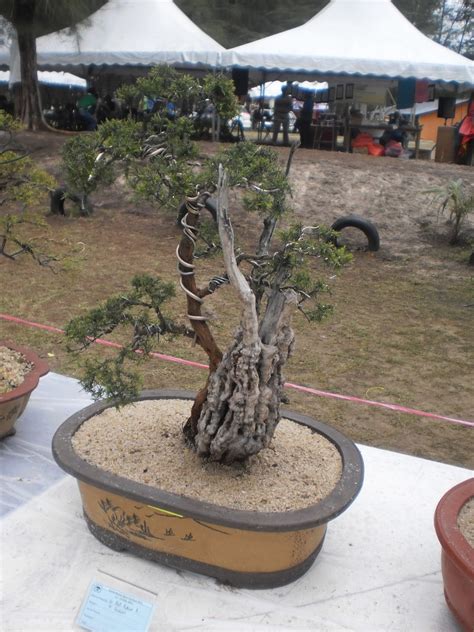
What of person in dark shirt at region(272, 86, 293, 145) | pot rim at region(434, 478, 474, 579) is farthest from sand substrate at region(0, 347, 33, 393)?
person in dark shirt at region(272, 86, 293, 145)

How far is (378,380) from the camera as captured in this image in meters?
4.12

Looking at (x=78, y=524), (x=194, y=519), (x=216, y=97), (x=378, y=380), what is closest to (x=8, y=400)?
(x=78, y=524)

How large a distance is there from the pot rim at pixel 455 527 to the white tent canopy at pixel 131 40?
1061 centimetres

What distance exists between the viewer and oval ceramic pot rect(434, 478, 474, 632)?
176cm

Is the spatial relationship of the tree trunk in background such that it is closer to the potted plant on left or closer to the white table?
the potted plant on left

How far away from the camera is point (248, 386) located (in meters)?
2.05

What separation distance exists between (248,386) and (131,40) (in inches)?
456

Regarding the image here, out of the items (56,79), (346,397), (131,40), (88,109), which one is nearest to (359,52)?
(131,40)

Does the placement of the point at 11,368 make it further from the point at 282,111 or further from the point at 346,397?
the point at 282,111

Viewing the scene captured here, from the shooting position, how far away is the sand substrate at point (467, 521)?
1903 millimetres

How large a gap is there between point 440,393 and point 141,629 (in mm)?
2645

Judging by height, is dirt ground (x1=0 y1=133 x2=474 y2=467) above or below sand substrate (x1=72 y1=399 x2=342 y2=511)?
below

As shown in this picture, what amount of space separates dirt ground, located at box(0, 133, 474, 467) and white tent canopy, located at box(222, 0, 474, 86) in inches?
74.2

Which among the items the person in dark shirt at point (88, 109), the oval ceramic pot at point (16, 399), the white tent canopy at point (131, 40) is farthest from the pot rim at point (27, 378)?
the person in dark shirt at point (88, 109)
